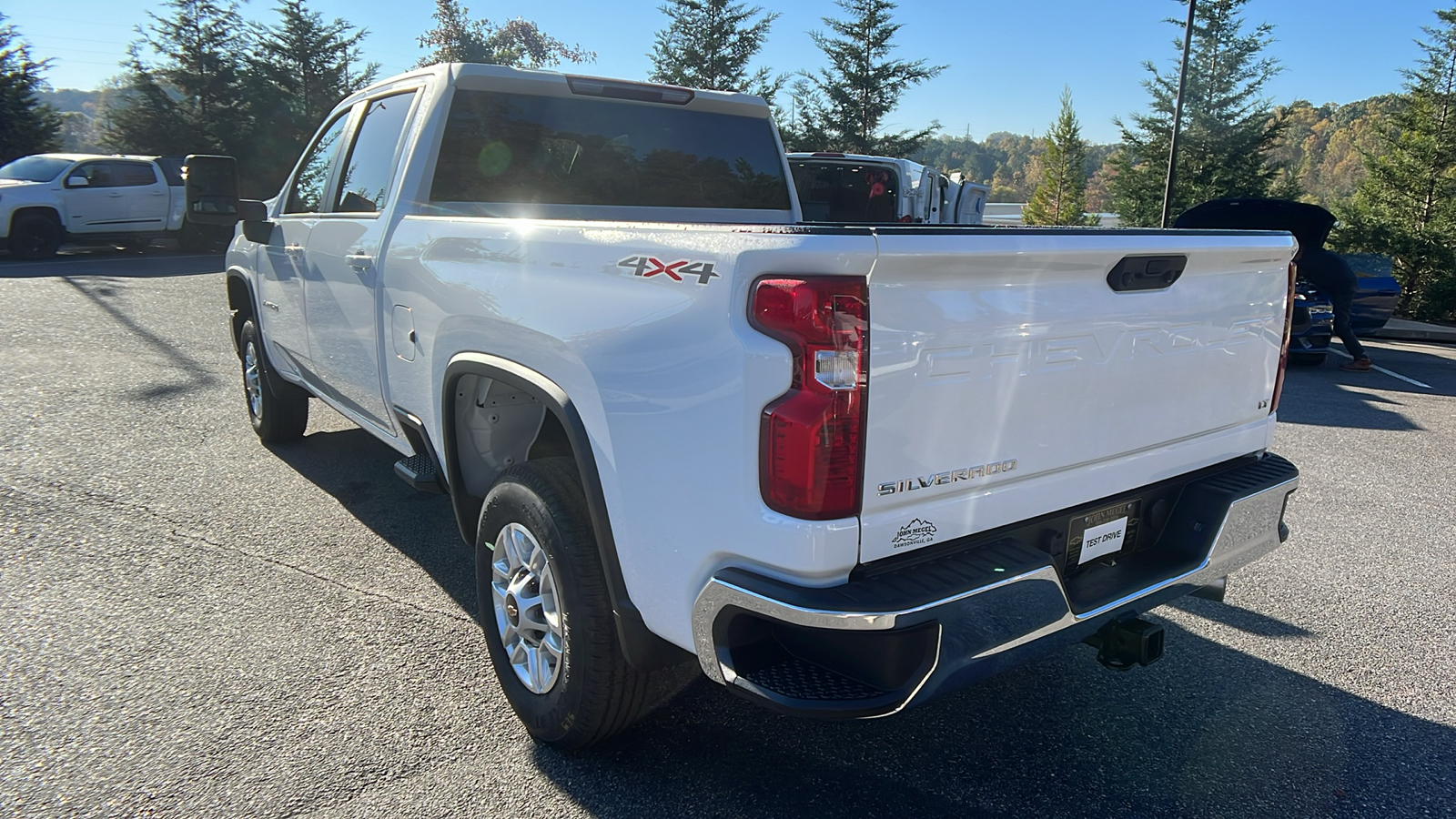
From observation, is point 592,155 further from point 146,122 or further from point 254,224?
point 146,122

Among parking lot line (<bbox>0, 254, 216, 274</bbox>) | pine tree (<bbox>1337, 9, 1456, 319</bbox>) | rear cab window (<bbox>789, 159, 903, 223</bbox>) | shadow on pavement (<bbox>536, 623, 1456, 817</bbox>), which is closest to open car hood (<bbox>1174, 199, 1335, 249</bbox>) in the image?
rear cab window (<bbox>789, 159, 903, 223</bbox>)

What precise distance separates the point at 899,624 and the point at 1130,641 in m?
0.94

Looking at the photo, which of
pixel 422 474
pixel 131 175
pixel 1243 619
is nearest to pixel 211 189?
pixel 422 474

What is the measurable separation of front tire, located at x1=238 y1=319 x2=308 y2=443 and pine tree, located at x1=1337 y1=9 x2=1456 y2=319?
22901mm

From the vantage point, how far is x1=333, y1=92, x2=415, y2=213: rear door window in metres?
3.96

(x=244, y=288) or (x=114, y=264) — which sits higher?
(x=244, y=288)

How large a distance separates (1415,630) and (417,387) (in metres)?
4.01

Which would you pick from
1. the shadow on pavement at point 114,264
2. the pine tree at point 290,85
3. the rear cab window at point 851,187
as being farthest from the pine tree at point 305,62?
the rear cab window at point 851,187

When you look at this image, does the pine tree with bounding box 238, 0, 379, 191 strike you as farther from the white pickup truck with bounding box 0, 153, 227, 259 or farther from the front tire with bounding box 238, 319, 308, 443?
the front tire with bounding box 238, 319, 308, 443

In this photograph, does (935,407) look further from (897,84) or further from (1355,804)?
(897,84)

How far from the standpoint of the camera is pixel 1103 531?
2582mm

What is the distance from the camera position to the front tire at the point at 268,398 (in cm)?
568

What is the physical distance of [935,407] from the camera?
208cm

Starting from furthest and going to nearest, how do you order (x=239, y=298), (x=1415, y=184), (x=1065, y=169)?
(x=1065, y=169), (x=1415, y=184), (x=239, y=298)
